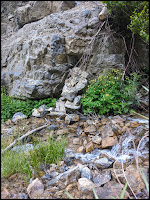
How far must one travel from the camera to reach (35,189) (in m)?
1.71

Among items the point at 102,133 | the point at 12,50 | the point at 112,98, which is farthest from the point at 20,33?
the point at 102,133

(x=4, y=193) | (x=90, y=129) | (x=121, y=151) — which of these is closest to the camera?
(x=4, y=193)

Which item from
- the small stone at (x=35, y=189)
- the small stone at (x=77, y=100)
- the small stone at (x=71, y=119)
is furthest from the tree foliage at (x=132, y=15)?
the small stone at (x=35, y=189)

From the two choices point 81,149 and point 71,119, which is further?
point 71,119

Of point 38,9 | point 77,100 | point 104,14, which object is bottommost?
point 77,100

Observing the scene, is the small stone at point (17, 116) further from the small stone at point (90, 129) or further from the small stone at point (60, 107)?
the small stone at point (90, 129)

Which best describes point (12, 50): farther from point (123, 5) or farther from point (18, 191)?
point (18, 191)

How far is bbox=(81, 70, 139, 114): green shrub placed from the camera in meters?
3.62

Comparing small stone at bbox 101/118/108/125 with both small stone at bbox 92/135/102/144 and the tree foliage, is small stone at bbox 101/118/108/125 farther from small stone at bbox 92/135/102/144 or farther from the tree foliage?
the tree foliage

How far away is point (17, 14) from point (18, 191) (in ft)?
21.8

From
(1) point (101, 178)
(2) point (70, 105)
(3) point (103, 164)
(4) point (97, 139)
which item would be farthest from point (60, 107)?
(1) point (101, 178)

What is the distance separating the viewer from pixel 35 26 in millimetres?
5586

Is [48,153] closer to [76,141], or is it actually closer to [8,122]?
[76,141]

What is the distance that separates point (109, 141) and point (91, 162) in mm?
613
